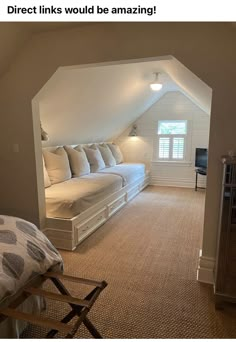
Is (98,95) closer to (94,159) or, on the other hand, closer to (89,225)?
(94,159)

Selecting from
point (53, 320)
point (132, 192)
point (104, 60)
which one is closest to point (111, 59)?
point (104, 60)

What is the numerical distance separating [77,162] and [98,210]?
1.06 meters

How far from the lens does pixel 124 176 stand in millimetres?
4270

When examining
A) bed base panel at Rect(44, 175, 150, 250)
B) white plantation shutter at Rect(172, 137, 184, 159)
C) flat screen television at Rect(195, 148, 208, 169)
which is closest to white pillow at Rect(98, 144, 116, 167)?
bed base panel at Rect(44, 175, 150, 250)

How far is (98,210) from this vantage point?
3215 mm

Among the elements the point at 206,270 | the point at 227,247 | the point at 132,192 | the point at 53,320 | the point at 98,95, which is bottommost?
the point at 206,270

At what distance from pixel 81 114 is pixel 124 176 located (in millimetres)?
A: 1383

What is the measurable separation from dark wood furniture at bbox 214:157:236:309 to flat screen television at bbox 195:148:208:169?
3.61 m

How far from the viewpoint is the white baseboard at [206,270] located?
2.07 metres

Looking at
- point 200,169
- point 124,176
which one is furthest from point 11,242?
point 200,169

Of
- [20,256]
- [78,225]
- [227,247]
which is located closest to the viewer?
[20,256]

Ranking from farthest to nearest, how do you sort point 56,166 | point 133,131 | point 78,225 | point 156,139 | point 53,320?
point 133,131, point 156,139, point 56,166, point 78,225, point 53,320

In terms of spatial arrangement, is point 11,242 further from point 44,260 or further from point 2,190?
point 2,190

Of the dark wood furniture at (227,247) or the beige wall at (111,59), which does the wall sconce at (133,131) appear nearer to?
the beige wall at (111,59)
